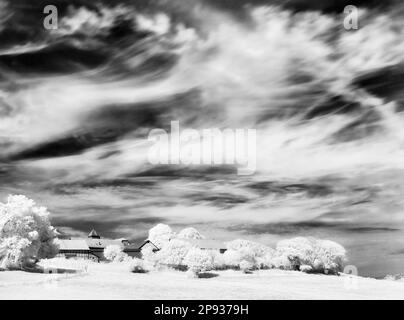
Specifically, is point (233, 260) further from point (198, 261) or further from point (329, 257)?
point (329, 257)

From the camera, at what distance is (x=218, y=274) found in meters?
92.0

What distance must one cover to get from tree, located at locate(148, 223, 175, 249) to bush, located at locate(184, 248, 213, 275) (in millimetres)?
50891

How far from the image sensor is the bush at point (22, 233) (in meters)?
76.8

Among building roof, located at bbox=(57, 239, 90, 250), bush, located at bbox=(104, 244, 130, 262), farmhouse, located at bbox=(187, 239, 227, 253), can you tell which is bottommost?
bush, located at bbox=(104, 244, 130, 262)

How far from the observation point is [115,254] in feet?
518

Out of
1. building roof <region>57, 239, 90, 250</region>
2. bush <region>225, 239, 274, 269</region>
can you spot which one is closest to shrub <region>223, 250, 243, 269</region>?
bush <region>225, 239, 274, 269</region>

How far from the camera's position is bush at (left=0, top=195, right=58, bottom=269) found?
76812mm

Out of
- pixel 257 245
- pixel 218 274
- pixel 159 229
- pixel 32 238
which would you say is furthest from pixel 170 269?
pixel 159 229

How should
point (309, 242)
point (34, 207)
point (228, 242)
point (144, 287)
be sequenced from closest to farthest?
point (144, 287) < point (34, 207) < point (309, 242) < point (228, 242)

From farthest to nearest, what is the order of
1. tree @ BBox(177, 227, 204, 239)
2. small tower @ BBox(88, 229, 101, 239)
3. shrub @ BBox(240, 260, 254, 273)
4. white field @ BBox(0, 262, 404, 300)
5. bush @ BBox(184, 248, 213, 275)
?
1. small tower @ BBox(88, 229, 101, 239)
2. tree @ BBox(177, 227, 204, 239)
3. shrub @ BBox(240, 260, 254, 273)
4. bush @ BBox(184, 248, 213, 275)
5. white field @ BBox(0, 262, 404, 300)

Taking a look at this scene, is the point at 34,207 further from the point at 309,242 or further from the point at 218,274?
the point at 309,242

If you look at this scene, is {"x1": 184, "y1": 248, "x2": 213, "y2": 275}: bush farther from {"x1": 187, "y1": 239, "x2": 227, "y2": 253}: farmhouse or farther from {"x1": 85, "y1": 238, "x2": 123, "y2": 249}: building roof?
{"x1": 85, "y1": 238, "x2": 123, "y2": 249}: building roof

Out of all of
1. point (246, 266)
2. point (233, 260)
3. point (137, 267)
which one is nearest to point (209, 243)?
point (233, 260)
